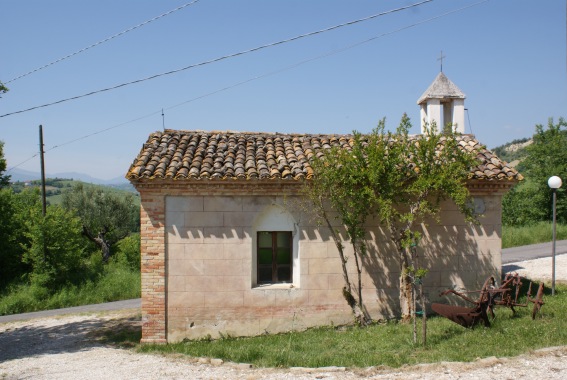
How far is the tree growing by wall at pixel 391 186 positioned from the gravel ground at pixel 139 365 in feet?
10.2

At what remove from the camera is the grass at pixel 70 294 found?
2052cm

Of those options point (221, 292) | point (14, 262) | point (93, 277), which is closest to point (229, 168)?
point (221, 292)

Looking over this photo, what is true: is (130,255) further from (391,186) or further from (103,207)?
(391,186)

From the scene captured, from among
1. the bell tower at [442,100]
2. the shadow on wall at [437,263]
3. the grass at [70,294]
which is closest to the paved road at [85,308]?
the grass at [70,294]

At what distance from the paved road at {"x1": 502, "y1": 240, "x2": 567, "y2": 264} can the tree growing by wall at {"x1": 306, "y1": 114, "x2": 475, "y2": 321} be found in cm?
1050

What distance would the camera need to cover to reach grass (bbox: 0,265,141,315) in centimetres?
2052

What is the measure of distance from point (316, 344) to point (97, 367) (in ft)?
13.8

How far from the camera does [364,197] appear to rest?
10.6m

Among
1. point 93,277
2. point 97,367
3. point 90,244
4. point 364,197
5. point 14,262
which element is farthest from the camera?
point 90,244

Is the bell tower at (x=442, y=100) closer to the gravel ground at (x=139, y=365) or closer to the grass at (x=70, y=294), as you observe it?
the gravel ground at (x=139, y=365)

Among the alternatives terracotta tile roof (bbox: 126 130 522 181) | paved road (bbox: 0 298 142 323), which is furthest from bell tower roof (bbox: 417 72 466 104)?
paved road (bbox: 0 298 142 323)

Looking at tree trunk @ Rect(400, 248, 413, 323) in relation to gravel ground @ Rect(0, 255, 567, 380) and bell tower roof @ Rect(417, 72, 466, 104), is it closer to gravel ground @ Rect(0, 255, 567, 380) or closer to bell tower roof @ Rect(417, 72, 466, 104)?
gravel ground @ Rect(0, 255, 567, 380)

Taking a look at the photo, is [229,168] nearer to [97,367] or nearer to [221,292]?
[221,292]

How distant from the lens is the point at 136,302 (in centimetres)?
2006
